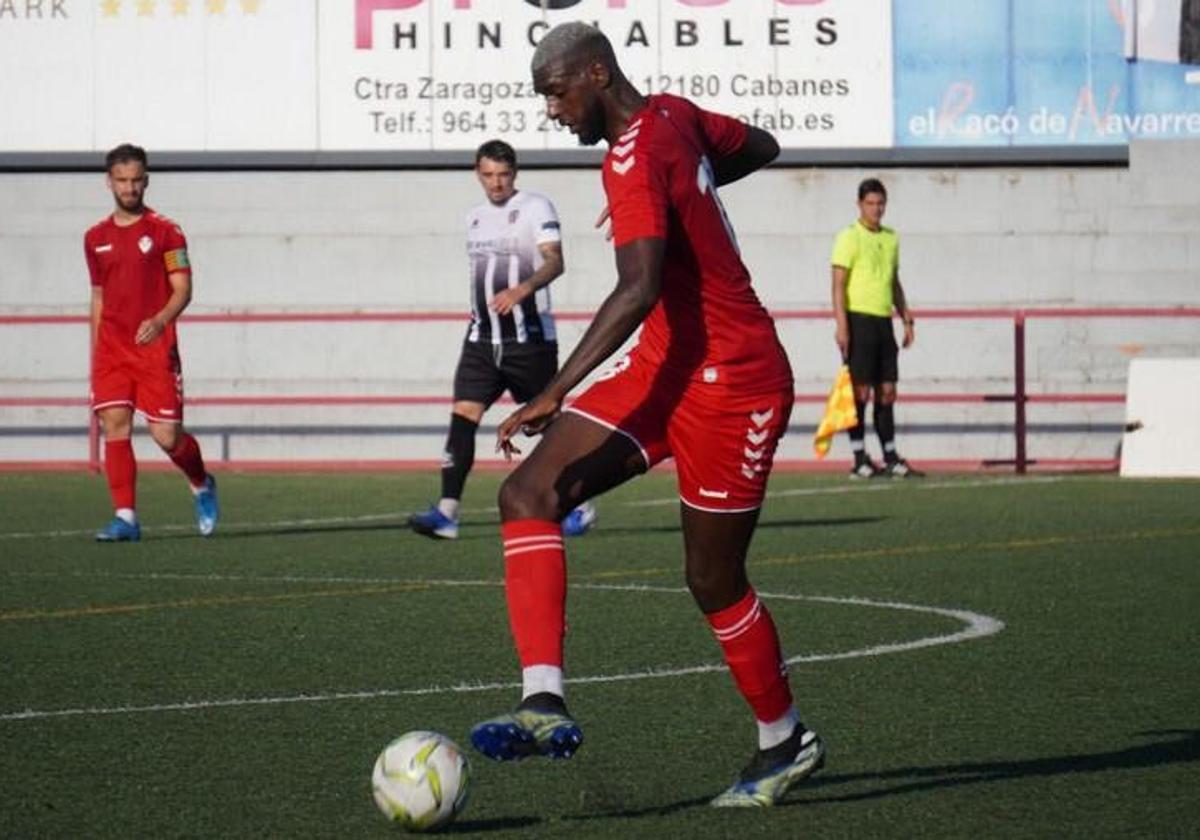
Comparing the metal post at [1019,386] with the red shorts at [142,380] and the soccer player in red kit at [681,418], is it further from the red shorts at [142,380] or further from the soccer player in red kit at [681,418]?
the soccer player in red kit at [681,418]

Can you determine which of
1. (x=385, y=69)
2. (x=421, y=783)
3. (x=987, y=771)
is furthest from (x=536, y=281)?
(x=385, y=69)

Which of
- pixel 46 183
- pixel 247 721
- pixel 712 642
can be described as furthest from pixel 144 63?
pixel 247 721

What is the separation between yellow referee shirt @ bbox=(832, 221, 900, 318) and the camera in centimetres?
1977

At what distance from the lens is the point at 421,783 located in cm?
582

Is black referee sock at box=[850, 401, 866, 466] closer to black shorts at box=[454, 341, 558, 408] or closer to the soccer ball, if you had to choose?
black shorts at box=[454, 341, 558, 408]

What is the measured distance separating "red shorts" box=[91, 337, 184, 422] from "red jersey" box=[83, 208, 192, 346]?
2.7 inches

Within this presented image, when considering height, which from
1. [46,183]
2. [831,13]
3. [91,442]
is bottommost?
[91,442]

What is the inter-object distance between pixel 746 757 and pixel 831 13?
18106mm

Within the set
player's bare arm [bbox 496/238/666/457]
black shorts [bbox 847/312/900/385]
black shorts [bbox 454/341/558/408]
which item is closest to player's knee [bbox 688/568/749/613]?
player's bare arm [bbox 496/238/666/457]

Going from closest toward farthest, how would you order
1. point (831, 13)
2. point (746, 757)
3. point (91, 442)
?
point (746, 757)
point (91, 442)
point (831, 13)

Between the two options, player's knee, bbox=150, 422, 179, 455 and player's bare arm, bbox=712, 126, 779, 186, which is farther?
player's knee, bbox=150, 422, 179, 455

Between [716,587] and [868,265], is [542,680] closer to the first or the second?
[716,587]

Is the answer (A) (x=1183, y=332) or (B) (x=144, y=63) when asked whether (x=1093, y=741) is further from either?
(B) (x=144, y=63)

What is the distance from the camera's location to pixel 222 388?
23.8 metres
